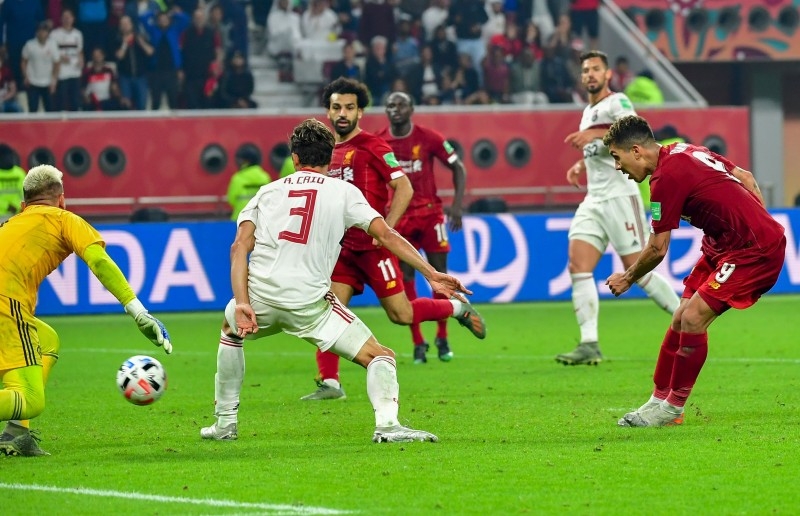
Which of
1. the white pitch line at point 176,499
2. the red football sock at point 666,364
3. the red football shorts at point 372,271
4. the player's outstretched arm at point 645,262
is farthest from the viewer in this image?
the red football shorts at point 372,271

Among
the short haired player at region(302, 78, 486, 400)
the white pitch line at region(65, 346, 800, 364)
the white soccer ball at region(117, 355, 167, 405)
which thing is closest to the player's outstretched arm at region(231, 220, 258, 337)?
the white soccer ball at region(117, 355, 167, 405)

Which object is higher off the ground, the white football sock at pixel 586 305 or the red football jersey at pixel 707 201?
the red football jersey at pixel 707 201

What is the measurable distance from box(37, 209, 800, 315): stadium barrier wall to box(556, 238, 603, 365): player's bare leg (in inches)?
253

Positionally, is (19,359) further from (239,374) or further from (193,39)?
(193,39)

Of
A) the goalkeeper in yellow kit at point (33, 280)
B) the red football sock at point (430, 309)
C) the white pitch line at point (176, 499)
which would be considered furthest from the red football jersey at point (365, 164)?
the white pitch line at point (176, 499)

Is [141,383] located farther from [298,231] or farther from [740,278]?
[740,278]

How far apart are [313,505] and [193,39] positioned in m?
18.3

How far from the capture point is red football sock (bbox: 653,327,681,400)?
862 centimetres

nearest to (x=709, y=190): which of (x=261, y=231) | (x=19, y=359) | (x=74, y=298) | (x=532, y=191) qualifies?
(x=261, y=231)

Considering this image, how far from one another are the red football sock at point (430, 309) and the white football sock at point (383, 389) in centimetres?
225

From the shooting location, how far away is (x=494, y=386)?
36.1 ft

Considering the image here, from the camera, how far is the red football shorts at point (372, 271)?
10258mm

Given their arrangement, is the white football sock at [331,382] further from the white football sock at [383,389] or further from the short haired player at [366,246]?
the white football sock at [383,389]

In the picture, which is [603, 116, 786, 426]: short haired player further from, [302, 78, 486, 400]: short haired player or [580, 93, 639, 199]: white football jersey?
[580, 93, 639, 199]: white football jersey
